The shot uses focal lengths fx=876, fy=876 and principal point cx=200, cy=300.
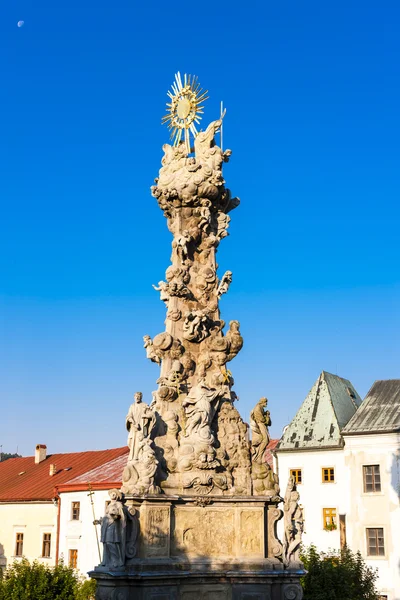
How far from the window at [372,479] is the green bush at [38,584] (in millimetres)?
12942

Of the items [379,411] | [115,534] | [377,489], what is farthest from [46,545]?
[115,534]

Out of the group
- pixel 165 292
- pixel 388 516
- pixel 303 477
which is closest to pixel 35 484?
pixel 303 477

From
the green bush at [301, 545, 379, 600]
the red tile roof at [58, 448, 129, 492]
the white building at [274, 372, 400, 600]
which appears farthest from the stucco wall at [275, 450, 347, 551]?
the green bush at [301, 545, 379, 600]

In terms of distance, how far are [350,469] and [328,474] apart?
1112 millimetres

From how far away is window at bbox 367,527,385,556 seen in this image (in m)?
33.4

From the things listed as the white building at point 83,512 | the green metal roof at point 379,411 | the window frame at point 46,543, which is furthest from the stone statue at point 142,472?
the window frame at point 46,543

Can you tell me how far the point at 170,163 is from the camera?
17.5 m

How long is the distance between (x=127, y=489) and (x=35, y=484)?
1116 inches

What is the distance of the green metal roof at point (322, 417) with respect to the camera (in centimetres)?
3641

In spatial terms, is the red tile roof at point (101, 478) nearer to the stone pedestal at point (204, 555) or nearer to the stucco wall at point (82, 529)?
the stucco wall at point (82, 529)

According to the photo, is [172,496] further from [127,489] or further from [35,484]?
[35,484]

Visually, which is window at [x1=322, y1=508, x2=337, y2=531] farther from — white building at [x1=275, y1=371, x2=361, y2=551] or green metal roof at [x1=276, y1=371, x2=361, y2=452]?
green metal roof at [x1=276, y1=371, x2=361, y2=452]

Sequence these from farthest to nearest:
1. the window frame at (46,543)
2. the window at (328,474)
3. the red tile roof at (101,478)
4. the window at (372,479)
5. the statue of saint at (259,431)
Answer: the window frame at (46,543) < the red tile roof at (101,478) < the window at (328,474) < the window at (372,479) < the statue of saint at (259,431)

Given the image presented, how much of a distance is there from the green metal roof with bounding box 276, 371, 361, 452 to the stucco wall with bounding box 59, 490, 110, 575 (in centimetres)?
803
